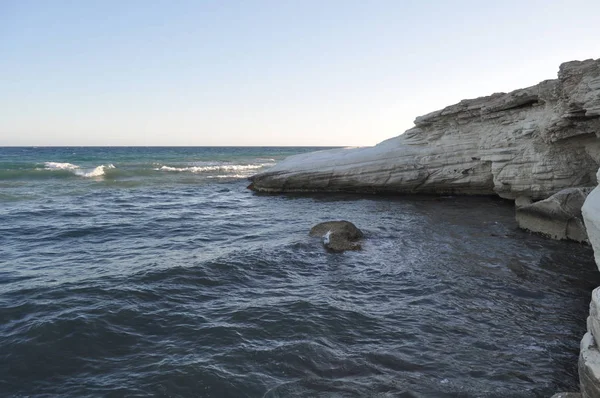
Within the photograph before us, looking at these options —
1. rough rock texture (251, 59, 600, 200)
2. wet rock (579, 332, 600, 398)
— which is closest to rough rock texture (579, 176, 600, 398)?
wet rock (579, 332, 600, 398)

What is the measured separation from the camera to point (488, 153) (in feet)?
57.1

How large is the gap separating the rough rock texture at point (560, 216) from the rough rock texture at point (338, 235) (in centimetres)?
529

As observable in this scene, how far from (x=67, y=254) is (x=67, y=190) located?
50.9 ft

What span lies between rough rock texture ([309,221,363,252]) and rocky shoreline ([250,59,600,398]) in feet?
18.0

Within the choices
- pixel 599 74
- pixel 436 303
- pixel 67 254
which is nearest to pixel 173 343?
pixel 436 303

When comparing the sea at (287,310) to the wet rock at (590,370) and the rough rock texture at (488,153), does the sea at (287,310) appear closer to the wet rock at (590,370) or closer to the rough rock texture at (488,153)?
the wet rock at (590,370)

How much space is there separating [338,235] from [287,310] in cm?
504

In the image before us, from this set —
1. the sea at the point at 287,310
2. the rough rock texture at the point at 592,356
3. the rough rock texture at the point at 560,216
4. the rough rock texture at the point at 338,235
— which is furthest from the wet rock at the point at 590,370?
the rough rock texture at the point at 560,216

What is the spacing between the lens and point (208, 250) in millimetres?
11969

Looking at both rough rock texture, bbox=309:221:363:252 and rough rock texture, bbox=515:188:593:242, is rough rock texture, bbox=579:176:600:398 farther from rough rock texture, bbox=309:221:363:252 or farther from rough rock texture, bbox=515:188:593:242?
rough rock texture, bbox=515:188:593:242

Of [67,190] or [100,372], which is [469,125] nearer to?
[100,372]

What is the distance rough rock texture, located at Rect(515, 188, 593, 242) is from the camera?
11680 millimetres

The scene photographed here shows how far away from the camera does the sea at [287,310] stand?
18.5 feet

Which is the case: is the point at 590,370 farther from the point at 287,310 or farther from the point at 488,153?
the point at 488,153
